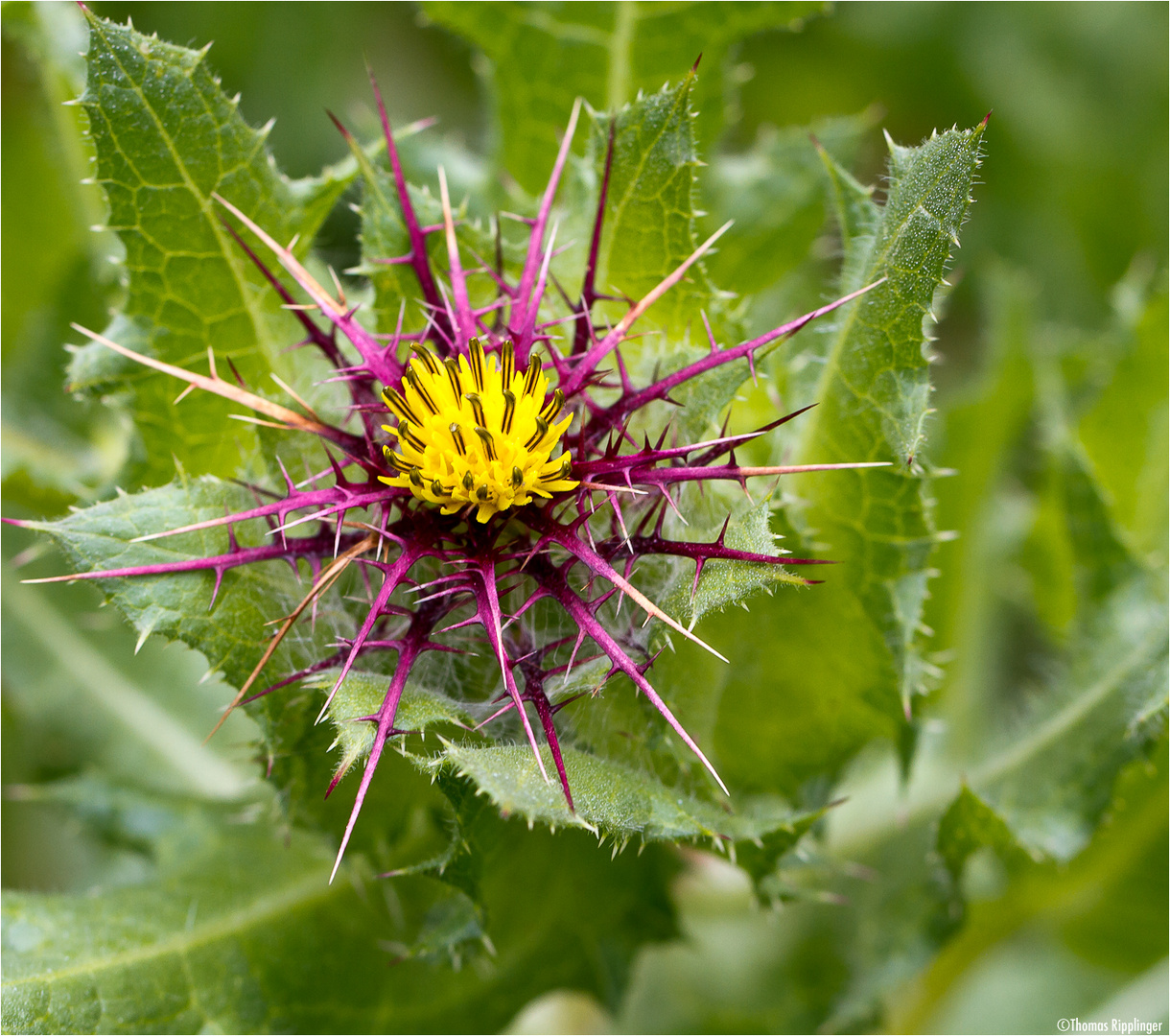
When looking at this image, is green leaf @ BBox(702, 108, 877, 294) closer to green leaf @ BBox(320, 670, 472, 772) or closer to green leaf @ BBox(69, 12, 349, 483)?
green leaf @ BBox(69, 12, 349, 483)

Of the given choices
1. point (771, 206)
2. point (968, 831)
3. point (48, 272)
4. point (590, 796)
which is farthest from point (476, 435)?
point (48, 272)

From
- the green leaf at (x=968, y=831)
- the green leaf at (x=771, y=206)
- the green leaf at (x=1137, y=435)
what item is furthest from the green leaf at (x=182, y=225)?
the green leaf at (x=1137, y=435)

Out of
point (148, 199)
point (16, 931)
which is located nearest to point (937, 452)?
point (148, 199)

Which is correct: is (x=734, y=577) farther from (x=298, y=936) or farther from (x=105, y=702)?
(x=105, y=702)

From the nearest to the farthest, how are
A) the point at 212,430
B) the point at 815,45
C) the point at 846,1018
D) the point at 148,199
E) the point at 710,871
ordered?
the point at 148,199
the point at 212,430
the point at 846,1018
the point at 710,871
the point at 815,45

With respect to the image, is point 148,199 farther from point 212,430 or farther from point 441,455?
point 441,455

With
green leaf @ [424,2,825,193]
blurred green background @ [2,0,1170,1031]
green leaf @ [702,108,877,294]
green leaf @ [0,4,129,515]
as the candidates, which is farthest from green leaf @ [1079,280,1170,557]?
green leaf @ [0,4,129,515]

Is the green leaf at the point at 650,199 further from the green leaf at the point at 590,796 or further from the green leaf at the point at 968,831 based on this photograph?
the green leaf at the point at 968,831
